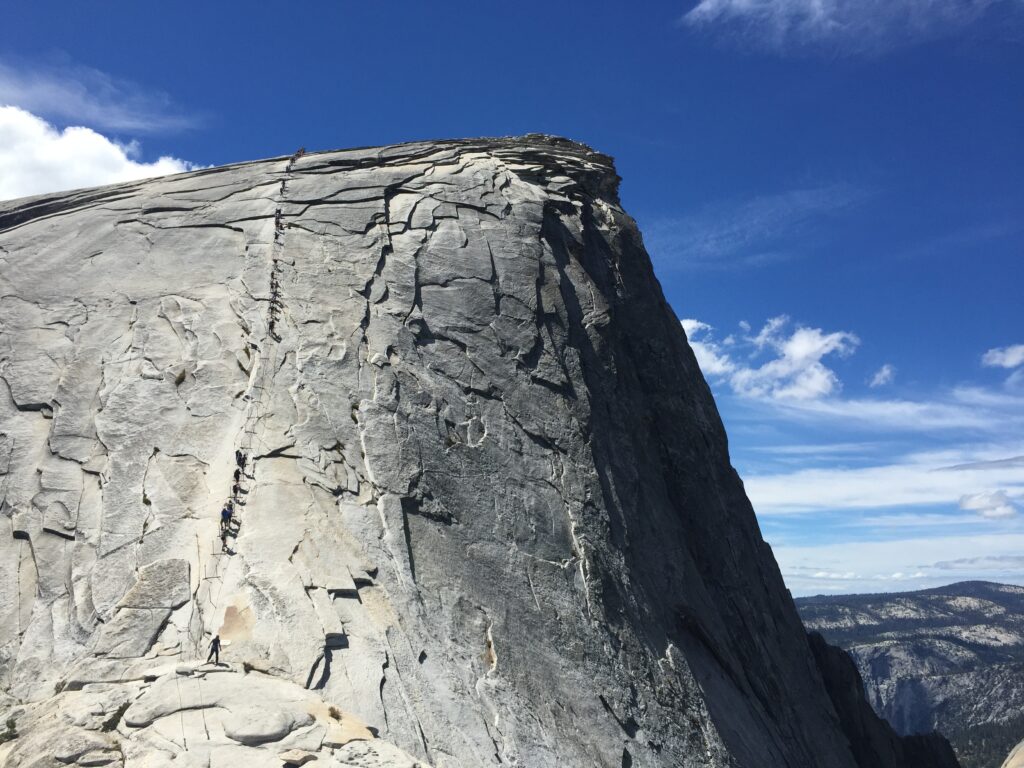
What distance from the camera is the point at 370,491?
18828mm

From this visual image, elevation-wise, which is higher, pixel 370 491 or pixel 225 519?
pixel 370 491

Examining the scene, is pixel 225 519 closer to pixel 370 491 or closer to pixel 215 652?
pixel 370 491

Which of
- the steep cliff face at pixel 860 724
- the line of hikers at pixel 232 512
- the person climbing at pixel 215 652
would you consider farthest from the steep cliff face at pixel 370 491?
the steep cliff face at pixel 860 724

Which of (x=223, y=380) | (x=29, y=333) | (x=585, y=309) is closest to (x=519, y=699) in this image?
(x=223, y=380)

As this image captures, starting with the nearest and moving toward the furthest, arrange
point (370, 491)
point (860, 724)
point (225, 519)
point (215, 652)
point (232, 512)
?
point (215, 652)
point (225, 519)
point (232, 512)
point (370, 491)
point (860, 724)

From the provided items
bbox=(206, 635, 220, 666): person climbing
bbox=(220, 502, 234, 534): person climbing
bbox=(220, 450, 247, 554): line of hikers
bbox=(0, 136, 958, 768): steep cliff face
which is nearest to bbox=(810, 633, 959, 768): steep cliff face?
bbox=(0, 136, 958, 768): steep cliff face

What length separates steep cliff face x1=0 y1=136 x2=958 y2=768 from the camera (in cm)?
1514

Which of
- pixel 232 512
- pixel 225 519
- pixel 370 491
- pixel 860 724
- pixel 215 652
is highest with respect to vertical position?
pixel 370 491

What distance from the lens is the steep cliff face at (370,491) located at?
1514 cm

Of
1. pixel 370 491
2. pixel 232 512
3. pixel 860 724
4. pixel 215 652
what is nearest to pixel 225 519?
pixel 232 512

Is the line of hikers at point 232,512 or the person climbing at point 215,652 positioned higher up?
the line of hikers at point 232,512

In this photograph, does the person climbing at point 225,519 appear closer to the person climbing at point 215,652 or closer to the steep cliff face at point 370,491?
the steep cliff face at point 370,491

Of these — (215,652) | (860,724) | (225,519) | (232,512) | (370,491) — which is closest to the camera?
(215,652)

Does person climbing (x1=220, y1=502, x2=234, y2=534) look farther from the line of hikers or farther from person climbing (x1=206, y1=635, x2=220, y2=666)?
person climbing (x1=206, y1=635, x2=220, y2=666)
